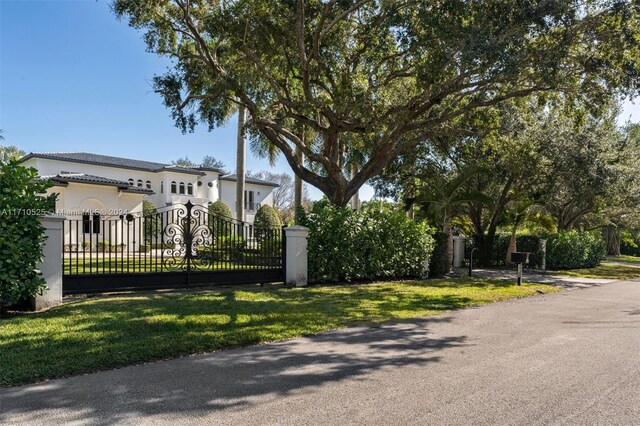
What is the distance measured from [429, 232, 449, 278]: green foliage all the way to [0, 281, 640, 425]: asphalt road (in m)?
8.36

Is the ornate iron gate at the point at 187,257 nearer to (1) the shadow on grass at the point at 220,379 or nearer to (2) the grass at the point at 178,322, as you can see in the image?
(2) the grass at the point at 178,322

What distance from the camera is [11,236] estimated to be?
280 inches

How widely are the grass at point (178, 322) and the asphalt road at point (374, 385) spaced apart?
0.35 m

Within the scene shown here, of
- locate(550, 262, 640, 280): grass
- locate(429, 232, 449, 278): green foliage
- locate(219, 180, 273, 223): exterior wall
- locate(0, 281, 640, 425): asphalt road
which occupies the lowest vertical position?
locate(550, 262, 640, 280): grass

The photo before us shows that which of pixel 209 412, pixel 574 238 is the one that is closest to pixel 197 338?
pixel 209 412

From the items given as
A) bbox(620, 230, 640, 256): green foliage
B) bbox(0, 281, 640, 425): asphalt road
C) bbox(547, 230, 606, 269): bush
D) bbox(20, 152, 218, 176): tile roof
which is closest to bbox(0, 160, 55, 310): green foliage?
bbox(0, 281, 640, 425): asphalt road

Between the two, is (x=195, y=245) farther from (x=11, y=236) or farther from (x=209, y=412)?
(x=209, y=412)

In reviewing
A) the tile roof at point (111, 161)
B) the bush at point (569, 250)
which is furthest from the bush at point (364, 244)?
the tile roof at point (111, 161)

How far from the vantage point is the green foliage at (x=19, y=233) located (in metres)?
7.05

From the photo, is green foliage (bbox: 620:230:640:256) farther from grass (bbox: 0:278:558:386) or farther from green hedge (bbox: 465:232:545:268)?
grass (bbox: 0:278:558:386)

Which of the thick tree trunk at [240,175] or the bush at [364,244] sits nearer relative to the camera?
the bush at [364,244]

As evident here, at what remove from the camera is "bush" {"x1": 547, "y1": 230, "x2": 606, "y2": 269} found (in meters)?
21.6

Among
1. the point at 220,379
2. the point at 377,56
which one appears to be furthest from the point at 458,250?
the point at 220,379

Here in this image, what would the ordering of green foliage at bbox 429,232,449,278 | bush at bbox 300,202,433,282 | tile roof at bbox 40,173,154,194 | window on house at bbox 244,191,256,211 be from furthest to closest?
1. window on house at bbox 244,191,256,211
2. tile roof at bbox 40,173,154,194
3. green foliage at bbox 429,232,449,278
4. bush at bbox 300,202,433,282
